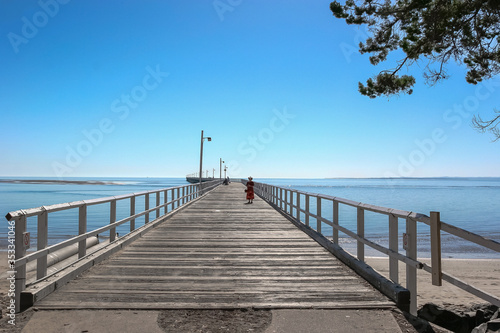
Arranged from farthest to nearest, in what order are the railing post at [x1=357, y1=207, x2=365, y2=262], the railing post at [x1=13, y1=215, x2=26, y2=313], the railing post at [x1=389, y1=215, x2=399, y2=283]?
the railing post at [x1=357, y1=207, x2=365, y2=262] < the railing post at [x1=389, y1=215, x2=399, y2=283] < the railing post at [x1=13, y1=215, x2=26, y2=313]

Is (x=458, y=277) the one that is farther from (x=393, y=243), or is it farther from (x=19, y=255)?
(x=19, y=255)

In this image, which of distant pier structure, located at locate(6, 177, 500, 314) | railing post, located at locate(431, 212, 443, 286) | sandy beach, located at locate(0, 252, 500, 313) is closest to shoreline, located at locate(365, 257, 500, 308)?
sandy beach, located at locate(0, 252, 500, 313)

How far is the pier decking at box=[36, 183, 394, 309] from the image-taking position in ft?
15.4

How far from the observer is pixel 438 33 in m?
8.95

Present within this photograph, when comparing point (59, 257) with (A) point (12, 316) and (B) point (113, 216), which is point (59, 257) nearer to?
(B) point (113, 216)

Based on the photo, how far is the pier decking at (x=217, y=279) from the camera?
15.4ft

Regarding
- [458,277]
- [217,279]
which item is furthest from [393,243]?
[458,277]

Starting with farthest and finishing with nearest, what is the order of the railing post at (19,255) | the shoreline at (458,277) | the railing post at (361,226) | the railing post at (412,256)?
the shoreline at (458,277)
the railing post at (361,226)
the railing post at (412,256)
the railing post at (19,255)

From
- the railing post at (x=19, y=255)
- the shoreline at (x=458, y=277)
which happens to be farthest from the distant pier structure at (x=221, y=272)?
the shoreline at (x=458, y=277)

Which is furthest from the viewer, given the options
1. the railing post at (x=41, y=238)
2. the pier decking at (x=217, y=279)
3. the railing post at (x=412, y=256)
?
the railing post at (x=41, y=238)

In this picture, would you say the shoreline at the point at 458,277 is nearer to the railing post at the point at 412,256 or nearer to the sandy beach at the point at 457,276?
the sandy beach at the point at 457,276

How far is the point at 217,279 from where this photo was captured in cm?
582

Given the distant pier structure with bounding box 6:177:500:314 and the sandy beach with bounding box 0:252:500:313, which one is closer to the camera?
the distant pier structure with bounding box 6:177:500:314

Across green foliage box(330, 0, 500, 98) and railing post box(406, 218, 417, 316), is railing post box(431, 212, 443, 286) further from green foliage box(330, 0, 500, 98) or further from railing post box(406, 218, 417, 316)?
green foliage box(330, 0, 500, 98)
